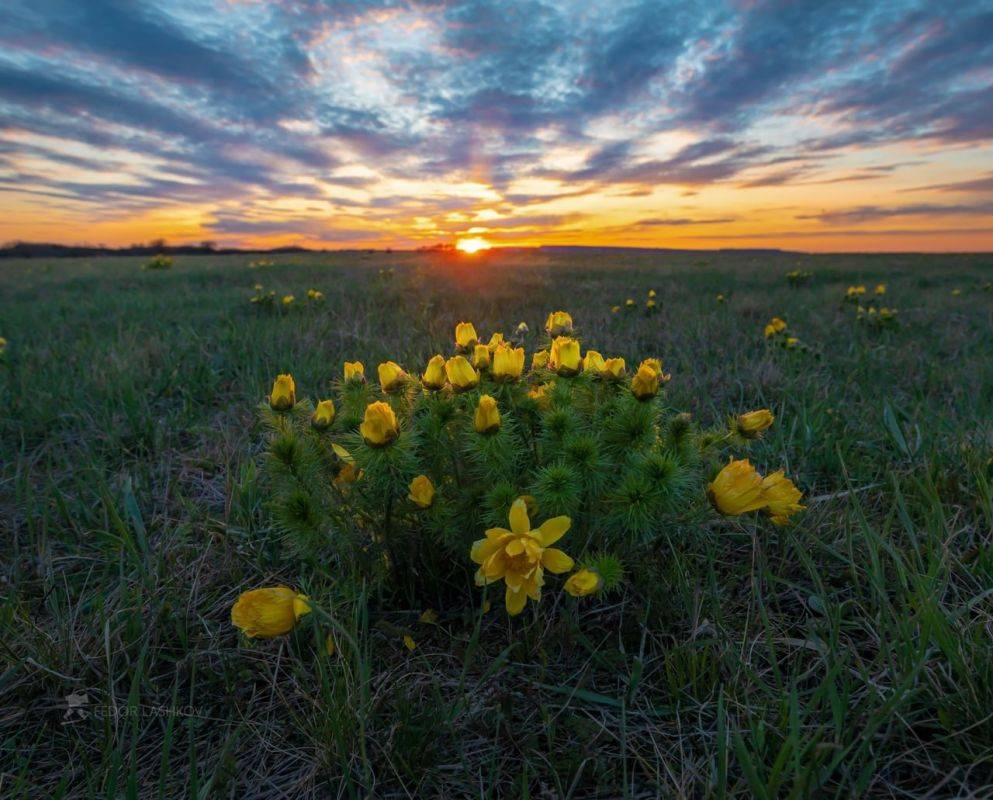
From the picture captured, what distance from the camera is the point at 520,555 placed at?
1349mm

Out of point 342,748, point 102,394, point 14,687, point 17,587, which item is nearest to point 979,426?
point 342,748

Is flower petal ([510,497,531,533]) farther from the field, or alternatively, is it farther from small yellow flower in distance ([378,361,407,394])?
small yellow flower in distance ([378,361,407,394])

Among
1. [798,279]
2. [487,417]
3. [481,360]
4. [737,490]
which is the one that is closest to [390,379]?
[481,360]

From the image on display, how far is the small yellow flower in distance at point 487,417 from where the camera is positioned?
1381mm

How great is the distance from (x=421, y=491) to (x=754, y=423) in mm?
992

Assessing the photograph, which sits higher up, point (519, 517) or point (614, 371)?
point (614, 371)

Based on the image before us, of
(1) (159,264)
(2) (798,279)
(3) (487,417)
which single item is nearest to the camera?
(3) (487,417)

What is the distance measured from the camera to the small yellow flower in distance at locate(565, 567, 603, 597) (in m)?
1.37

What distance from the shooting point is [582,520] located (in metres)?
1.59

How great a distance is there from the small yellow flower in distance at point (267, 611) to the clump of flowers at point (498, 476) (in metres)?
0.01

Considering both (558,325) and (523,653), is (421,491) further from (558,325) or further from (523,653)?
(558,325)

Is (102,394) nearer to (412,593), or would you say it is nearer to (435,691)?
(412,593)

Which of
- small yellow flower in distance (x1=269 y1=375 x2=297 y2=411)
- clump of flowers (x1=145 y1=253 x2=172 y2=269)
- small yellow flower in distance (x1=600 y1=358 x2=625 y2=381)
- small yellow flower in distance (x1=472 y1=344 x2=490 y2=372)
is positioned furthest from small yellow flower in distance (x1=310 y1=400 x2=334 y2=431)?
clump of flowers (x1=145 y1=253 x2=172 y2=269)

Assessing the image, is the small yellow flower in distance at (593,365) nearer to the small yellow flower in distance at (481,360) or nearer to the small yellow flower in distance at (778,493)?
the small yellow flower in distance at (481,360)
